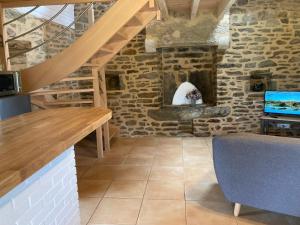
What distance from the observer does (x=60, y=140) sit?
1155 mm

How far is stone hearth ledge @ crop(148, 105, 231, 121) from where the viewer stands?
5496 mm

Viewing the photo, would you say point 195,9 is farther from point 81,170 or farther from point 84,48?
point 81,170

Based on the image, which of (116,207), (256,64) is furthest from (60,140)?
(256,64)

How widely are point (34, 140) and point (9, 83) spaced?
6.48 feet

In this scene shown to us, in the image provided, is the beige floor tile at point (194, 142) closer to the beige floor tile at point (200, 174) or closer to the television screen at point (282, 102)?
the beige floor tile at point (200, 174)

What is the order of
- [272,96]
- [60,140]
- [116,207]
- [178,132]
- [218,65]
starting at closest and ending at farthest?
1. [60,140]
2. [116,207]
3. [272,96]
4. [218,65]
5. [178,132]

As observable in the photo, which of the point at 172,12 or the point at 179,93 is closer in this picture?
the point at 172,12

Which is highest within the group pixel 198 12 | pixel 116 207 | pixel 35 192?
pixel 198 12

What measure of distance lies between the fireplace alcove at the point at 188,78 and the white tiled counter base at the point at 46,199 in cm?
404

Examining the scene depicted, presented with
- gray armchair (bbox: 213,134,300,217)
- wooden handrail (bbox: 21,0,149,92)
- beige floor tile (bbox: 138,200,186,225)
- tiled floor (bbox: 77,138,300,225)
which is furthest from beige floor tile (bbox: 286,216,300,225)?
wooden handrail (bbox: 21,0,149,92)

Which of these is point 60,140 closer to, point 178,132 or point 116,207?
point 116,207

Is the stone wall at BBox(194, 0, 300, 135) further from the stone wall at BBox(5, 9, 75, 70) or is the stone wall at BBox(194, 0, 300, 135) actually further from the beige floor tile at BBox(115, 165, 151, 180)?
the stone wall at BBox(5, 9, 75, 70)

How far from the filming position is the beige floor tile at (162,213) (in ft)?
7.91

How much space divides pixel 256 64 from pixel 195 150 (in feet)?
7.39
